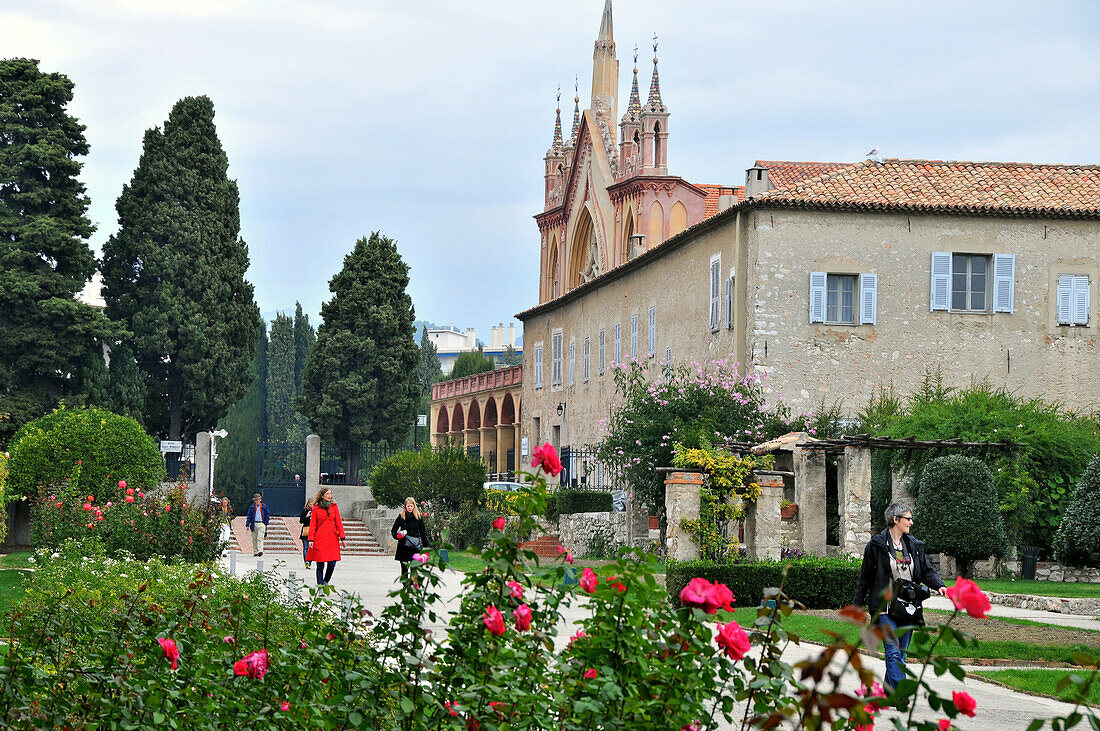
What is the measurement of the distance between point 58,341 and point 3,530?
353 inches

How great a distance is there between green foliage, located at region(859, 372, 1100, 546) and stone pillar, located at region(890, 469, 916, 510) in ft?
0.34

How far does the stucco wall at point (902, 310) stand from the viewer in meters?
27.8

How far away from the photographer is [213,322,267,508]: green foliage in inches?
1925

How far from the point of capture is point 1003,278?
27.9 meters

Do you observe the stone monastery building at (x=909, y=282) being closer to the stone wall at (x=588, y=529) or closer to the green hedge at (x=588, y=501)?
the stone wall at (x=588, y=529)

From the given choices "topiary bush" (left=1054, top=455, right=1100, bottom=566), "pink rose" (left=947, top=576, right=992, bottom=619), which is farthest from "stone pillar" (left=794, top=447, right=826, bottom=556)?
"pink rose" (left=947, top=576, right=992, bottom=619)

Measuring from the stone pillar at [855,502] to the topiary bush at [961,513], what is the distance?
4.24 ft

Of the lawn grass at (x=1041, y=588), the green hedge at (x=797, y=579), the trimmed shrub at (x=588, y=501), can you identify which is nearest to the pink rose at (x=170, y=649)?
the green hedge at (x=797, y=579)

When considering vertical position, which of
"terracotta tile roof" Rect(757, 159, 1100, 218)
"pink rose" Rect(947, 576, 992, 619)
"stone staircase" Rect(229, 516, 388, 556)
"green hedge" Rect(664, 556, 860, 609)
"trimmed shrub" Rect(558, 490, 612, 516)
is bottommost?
"stone staircase" Rect(229, 516, 388, 556)

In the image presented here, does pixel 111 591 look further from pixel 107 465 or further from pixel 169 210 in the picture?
pixel 169 210

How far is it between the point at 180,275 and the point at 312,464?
6555 mm

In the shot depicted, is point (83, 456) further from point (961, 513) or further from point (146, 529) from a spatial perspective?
point (961, 513)

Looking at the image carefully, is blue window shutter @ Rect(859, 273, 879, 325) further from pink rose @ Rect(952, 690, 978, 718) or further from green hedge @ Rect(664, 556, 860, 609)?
pink rose @ Rect(952, 690, 978, 718)

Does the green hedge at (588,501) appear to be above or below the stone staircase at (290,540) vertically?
above
